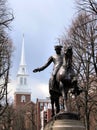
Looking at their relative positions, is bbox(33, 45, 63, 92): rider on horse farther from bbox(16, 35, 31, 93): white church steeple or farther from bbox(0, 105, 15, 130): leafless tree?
bbox(16, 35, 31, 93): white church steeple

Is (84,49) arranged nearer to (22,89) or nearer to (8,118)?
(8,118)

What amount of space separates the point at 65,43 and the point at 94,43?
3473 mm

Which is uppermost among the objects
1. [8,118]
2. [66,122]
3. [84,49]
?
[84,49]

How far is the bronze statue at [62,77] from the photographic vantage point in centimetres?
1298

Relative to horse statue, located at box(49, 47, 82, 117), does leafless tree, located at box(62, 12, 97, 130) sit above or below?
above

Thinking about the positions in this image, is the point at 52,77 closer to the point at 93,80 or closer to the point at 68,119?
the point at 68,119

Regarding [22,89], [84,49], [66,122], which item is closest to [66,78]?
[66,122]

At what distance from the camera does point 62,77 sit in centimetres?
1299

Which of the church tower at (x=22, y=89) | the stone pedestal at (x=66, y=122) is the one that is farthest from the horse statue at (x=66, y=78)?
the church tower at (x=22, y=89)

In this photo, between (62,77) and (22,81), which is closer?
(62,77)

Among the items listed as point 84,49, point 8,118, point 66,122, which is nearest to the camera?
point 66,122

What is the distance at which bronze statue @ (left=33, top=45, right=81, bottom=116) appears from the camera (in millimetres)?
12984

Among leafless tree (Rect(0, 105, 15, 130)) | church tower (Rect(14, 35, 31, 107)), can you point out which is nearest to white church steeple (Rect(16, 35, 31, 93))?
church tower (Rect(14, 35, 31, 107))

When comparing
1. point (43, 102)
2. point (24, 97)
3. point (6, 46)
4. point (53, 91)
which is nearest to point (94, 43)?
point (6, 46)
